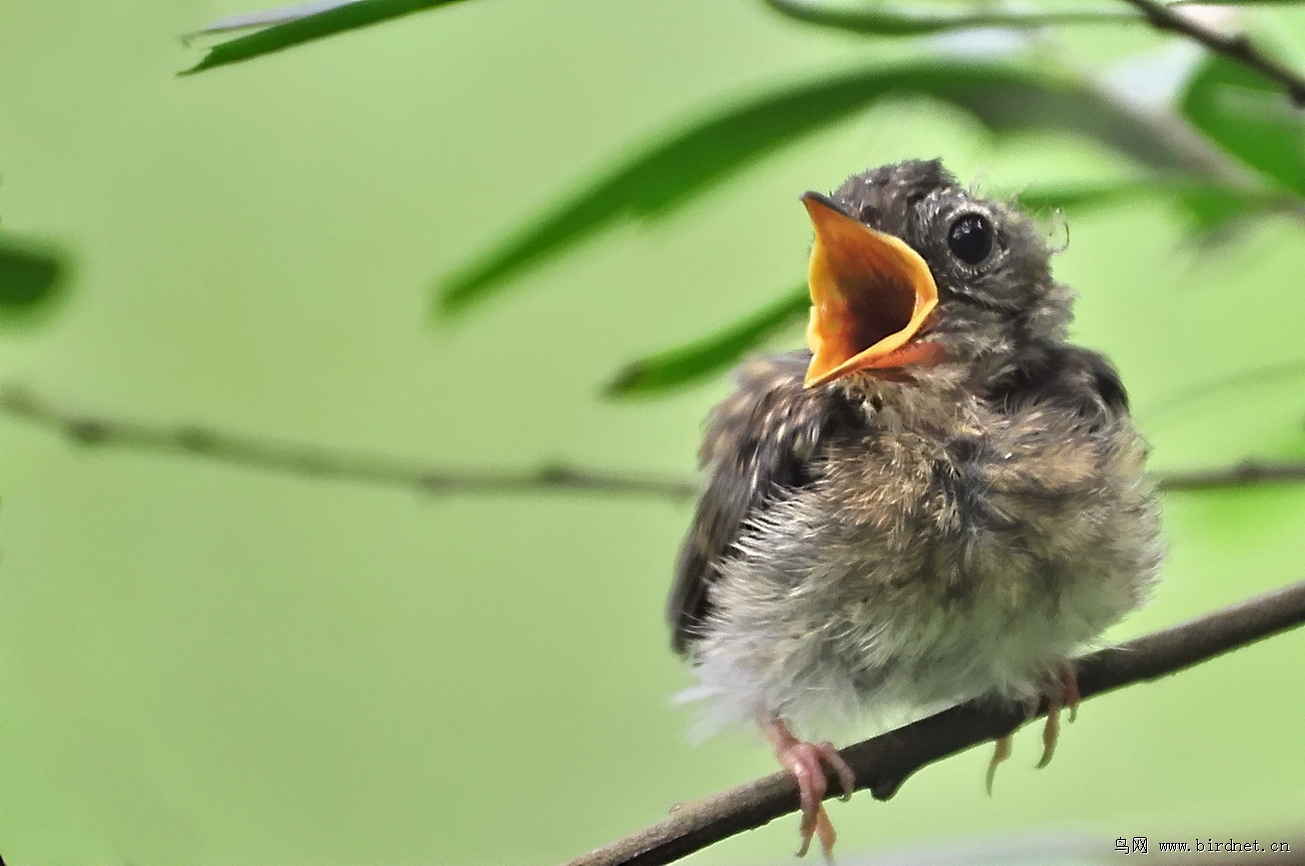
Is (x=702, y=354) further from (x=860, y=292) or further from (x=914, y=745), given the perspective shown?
(x=914, y=745)

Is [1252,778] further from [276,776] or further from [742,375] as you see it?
[276,776]

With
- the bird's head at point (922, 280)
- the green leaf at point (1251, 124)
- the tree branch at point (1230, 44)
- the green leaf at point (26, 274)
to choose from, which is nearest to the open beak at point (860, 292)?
the bird's head at point (922, 280)

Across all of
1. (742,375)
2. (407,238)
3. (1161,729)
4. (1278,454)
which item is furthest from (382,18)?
(1161,729)

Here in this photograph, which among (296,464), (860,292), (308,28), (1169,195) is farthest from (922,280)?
(296,464)

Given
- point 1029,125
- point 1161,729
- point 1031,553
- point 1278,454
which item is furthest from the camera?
point 1161,729

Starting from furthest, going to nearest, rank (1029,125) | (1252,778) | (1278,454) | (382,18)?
(1252,778) < (1278,454) < (1029,125) < (382,18)
